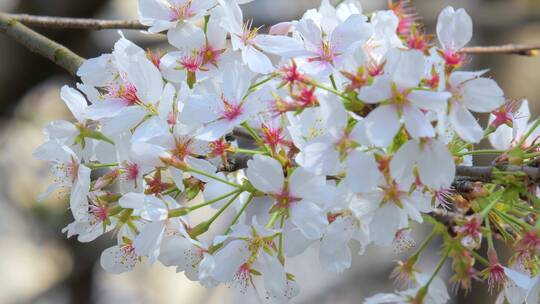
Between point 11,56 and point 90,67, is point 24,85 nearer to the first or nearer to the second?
point 11,56

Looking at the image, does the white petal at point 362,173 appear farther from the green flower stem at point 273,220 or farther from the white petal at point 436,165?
the green flower stem at point 273,220

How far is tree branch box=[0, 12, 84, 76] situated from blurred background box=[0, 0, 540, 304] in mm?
243

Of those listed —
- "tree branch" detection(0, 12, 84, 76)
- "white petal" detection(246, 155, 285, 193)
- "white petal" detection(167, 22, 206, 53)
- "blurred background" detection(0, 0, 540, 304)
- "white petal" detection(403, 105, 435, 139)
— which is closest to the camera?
"white petal" detection(403, 105, 435, 139)

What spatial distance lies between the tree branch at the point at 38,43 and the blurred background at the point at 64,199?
24 centimetres

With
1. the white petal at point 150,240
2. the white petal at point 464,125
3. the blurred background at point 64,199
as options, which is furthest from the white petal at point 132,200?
the white petal at point 464,125

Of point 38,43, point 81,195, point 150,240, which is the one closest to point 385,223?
point 150,240

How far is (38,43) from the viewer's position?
1.29 m

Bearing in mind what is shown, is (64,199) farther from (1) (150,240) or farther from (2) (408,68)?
(2) (408,68)

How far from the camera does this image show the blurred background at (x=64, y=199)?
2.74 m

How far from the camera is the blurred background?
8.98 ft

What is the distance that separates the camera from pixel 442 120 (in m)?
0.81

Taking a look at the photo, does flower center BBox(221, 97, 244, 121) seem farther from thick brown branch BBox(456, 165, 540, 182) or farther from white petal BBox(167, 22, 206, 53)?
thick brown branch BBox(456, 165, 540, 182)

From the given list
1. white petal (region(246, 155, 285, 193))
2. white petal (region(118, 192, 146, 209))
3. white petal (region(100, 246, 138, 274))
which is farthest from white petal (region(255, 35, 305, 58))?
white petal (region(100, 246, 138, 274))

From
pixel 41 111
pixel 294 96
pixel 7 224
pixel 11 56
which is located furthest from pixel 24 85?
pixel 7 224
